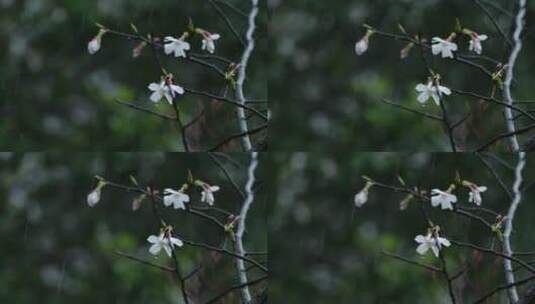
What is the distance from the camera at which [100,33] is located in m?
2.97

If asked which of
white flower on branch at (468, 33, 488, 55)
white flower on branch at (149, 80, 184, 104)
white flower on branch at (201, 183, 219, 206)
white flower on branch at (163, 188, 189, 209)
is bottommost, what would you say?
white flower on branch at (163, 188, 189, 209)

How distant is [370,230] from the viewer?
303cm

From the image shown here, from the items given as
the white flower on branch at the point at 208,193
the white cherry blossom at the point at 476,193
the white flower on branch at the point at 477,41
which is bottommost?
the white flower on branch at the point at 208,193

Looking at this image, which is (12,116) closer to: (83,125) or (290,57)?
(83,125)

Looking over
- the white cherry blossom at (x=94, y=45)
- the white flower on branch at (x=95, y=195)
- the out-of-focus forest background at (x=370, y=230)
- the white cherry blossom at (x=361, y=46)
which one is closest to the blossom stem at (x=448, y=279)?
the out-of-focus forest background at (x=370, y=230)

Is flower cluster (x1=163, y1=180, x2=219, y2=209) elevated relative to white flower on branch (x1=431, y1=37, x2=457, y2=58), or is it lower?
lower

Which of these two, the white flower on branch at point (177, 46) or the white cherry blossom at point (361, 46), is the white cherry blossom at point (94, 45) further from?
the white cherry blossom at point (361, 46)

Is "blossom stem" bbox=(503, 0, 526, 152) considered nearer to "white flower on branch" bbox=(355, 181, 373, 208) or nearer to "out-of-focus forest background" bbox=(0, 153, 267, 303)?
"white flower on branch" bbox=(355, 181, 373, 208)

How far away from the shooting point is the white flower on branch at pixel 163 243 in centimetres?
296

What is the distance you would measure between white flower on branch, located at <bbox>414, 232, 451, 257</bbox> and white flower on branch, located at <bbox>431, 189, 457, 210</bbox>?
0.10 metres

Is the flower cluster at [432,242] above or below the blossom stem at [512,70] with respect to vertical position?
below

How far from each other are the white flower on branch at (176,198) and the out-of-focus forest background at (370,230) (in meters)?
0.30

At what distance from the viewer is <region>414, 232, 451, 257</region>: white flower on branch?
296cm

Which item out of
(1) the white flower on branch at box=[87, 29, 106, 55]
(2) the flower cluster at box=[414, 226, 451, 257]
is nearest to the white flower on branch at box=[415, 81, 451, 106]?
(2) the flower cluster at box=[414, 226, 451, 257]
